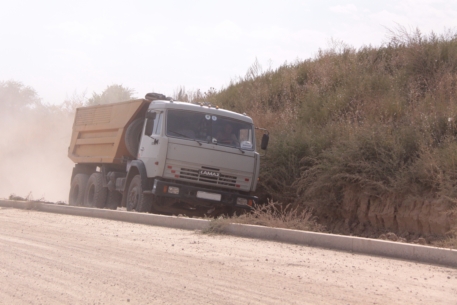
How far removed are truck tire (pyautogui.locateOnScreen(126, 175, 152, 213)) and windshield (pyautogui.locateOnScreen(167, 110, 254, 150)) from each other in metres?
1.64

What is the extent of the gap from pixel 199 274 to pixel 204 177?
8.10 meters

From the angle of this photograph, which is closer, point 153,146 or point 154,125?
point 153,146

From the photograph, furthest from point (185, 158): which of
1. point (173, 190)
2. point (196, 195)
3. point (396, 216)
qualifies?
point (396, 216)

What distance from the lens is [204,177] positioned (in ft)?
47.1

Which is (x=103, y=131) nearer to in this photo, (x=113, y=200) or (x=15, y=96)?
(x=113, y=200)

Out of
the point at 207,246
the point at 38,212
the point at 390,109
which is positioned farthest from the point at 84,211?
the point at 390,109

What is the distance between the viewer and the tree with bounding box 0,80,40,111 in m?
69.9

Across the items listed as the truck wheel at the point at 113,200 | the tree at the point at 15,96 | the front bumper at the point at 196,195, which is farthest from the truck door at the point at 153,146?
the tree at the point at 15,96

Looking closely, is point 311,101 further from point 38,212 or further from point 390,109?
point 38,212

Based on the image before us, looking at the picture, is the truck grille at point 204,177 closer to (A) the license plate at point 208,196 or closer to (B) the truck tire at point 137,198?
(A) the license plate at point 208,196

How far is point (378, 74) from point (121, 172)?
8.28m

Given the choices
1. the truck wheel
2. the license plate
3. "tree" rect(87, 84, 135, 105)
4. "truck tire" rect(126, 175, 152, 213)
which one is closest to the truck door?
"truck tire" rect(126, 175, 152, 213)

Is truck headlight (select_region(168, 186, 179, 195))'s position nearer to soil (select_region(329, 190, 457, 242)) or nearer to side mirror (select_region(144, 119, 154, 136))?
side mirror (select_region(144, 119, 154, 136))

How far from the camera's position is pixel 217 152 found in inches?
564
